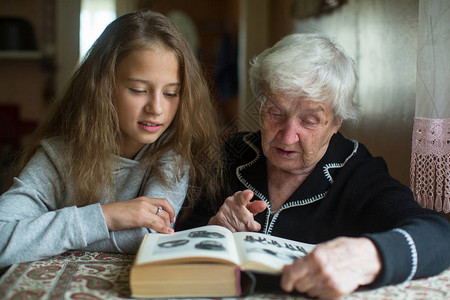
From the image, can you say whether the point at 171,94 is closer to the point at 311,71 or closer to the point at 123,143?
the point at 123,143

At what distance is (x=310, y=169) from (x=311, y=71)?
32 cm

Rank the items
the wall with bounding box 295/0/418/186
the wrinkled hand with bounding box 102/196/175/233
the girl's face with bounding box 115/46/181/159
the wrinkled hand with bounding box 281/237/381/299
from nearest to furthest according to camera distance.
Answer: the wrinkled hand with bounding box 281/237/381/299 < the wrinkled hand with bounding box 102/196/175/233 < the girl's face with bounding box 115/46/181/159 < the wall with bounding box 295/0/418/186

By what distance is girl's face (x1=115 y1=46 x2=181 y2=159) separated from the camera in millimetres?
1367

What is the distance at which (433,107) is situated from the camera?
1362mm

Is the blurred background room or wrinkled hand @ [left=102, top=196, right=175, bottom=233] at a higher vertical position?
the blurred background room

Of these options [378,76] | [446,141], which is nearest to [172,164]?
[446,141]

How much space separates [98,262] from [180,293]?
12.7 inches

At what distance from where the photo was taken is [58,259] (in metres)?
1.21

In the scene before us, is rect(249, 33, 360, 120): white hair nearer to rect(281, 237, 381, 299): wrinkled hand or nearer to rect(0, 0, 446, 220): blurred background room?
rect(0, 0, 446, 220): blurred background room

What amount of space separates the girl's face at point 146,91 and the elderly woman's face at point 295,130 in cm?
29

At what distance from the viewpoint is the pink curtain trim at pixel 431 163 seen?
4.40ft

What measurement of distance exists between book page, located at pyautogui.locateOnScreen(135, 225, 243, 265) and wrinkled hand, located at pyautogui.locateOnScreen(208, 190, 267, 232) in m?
0.10

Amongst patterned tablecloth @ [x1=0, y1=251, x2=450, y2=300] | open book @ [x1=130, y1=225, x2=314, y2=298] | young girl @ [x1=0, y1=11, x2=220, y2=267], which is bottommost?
patterned tablecloth @ [x1=0, y1=251, x2=450, y2=300]

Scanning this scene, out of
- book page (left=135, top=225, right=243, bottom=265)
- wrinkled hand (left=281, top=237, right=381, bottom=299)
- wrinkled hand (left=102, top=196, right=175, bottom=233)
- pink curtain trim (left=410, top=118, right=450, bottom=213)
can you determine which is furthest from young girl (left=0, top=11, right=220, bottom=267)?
pink curtain trim (left=410, top=118, right=450, bottom=213)
